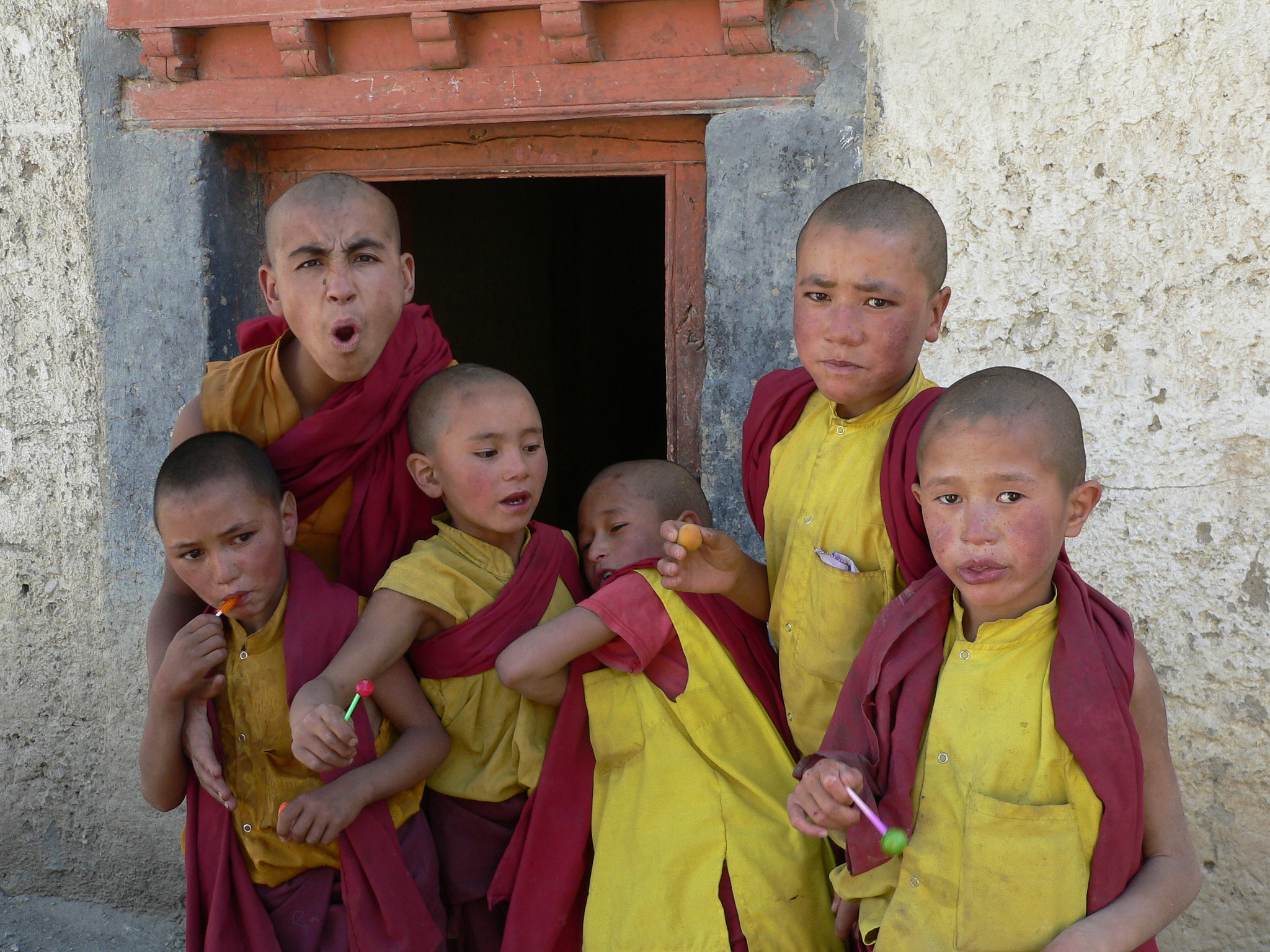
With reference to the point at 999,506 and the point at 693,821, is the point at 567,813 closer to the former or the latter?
the point at 693,821

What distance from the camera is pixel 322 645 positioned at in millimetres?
2104

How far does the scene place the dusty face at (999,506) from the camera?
1608 mm

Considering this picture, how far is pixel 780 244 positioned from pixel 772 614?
0.94 metres

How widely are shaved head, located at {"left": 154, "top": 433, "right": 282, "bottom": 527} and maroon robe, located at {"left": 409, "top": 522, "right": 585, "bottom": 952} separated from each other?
0.43 metres

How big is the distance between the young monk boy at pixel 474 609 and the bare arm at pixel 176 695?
0.29 m

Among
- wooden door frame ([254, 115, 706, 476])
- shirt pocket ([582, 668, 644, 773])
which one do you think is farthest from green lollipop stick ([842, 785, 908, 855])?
wooden door frame ([254, 115, 706, 476])

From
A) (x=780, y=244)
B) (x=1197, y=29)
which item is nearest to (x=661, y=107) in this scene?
(x=780, y=244)

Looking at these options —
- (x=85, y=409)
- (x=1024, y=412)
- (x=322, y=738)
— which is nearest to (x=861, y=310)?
(x=1024, y=412)

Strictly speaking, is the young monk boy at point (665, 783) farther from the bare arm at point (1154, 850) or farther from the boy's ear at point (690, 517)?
the bare arm at point (1154, 850)

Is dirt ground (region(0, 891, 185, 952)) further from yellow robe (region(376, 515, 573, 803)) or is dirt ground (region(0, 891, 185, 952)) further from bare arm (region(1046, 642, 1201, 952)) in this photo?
bare arm (region(1046, 642, 1201, 952))

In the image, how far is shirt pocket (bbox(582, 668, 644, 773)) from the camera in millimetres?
2070

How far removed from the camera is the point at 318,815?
200cm

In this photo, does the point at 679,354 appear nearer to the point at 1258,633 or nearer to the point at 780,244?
the point at 780,244

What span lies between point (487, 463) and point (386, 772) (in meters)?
0.62
